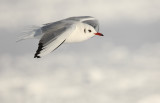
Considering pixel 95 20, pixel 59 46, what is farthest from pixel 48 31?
pixel 95 20

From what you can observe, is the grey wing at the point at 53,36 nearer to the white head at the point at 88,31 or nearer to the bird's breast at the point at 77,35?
the bird's breast at the point at 77,35

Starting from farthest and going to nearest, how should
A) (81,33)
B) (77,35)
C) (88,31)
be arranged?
1. (88,31)
2. (81,33)
3. (77,35)

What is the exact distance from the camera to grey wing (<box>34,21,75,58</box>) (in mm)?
7285

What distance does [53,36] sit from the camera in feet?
25.5

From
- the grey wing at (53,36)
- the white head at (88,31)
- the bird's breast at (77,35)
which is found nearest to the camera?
the grey wing at (53,36)

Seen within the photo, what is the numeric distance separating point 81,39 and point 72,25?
0.92 m

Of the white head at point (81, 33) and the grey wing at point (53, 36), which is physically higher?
the grey wing at point (53, 36)

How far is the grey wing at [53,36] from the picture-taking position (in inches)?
287

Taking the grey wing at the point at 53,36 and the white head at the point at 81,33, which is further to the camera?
the white head at the point at 81,33

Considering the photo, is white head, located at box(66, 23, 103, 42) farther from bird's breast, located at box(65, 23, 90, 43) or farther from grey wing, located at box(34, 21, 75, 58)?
grey wing, located at box(34, 21, 75, 58)

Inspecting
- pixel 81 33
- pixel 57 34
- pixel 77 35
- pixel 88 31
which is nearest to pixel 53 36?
pixel 57 34

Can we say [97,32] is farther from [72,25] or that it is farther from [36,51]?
[36,51]

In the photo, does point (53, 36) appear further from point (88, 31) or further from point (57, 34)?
point (88, 31)

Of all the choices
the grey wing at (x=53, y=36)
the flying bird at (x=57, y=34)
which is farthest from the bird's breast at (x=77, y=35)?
the grey wing at (x=53, y=36)
